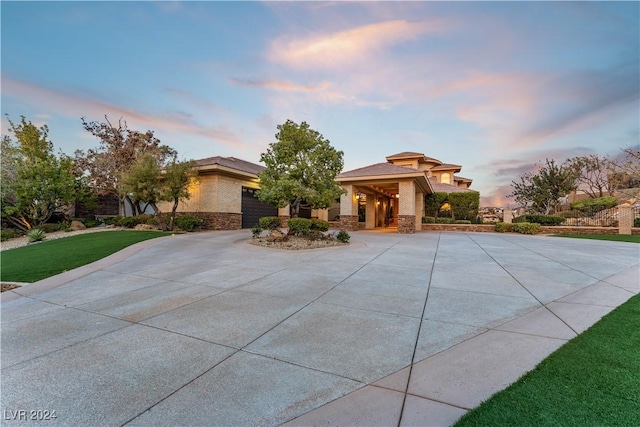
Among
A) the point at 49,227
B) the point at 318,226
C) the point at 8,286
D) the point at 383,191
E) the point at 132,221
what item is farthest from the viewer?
the point at 383,191

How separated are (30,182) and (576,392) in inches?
882

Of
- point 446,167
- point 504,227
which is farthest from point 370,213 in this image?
point 446,167

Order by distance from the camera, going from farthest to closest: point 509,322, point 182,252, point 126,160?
point 126,160 → point 182,252 → point 509,322

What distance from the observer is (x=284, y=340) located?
3244 mm

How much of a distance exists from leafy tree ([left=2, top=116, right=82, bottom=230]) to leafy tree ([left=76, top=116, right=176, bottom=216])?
210cm

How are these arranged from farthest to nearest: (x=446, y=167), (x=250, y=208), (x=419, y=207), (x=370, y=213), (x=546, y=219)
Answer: (x=446, y=167) → (x=370, y=213) → (x=419, y=207) → (x=250, y=208) → (x=546, y=219)

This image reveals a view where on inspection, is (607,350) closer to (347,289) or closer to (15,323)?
(347,289)

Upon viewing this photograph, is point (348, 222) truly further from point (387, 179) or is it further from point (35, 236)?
point (35, 236)

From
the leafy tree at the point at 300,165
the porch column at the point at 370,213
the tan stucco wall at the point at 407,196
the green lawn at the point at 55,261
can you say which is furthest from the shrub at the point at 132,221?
the tan stucco wall at the point at 407,196

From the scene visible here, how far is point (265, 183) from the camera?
12000 millimetres

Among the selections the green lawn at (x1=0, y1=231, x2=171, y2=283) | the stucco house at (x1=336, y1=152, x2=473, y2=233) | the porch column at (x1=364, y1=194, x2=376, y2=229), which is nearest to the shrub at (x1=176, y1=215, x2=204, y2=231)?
the green lawn at (x1=0, y1=231, x2=171, y2=283)

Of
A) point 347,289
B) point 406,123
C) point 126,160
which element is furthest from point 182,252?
point 126,160

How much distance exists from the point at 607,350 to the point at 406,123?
1756 centimetres

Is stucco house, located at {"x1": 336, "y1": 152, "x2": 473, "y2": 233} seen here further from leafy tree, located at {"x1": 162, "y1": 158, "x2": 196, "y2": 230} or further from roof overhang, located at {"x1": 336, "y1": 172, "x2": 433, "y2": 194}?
leafy tree, located at {"x1": 162, "y1": 158, "x2": 196, "y2": 230}
